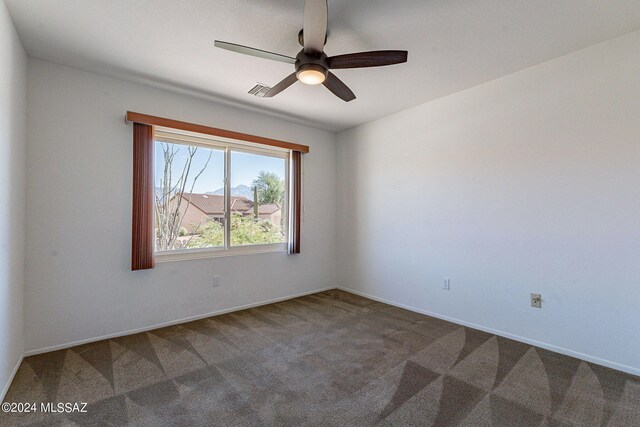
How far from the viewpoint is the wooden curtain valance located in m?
2.84

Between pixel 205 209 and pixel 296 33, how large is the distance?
220cm

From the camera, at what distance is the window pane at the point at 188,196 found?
10.4 ft

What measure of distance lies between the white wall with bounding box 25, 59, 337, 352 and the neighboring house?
0.47 metres

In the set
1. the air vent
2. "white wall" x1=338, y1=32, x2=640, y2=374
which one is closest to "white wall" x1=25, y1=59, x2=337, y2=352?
the air vent

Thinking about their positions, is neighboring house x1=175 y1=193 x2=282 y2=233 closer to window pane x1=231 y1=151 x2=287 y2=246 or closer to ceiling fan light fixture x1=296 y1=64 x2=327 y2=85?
window pane x1=231 y1=151 x2=287 y2=246

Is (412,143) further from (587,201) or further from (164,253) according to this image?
(164,253)

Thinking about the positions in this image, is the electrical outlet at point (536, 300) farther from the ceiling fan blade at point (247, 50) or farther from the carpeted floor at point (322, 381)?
the ceiling fan blade at point (247, 50)

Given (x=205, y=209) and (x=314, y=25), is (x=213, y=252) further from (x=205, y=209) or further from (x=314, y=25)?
(x=314, y=25)

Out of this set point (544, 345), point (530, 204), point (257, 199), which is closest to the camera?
point (544, 345)

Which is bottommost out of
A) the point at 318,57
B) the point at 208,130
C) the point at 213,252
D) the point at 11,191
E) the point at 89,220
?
the point at 213,252

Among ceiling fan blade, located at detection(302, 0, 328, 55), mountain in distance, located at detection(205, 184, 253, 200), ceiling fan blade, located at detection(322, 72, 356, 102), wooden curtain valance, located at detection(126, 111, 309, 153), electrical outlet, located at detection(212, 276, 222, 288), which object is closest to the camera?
ceiling fan blade, located at detection(302, 0, 328, 55)

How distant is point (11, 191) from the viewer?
81.1 inches

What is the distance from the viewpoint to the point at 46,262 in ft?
8.25

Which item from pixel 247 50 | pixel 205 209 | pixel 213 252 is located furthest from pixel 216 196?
pixel 247 50
